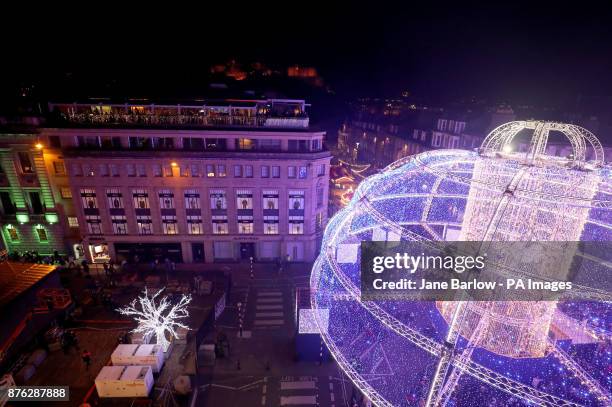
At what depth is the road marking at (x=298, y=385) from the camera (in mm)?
22191

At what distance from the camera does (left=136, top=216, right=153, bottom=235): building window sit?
35719mm

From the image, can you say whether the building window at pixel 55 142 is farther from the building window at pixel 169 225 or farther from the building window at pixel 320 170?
the building window at pixel 320 170

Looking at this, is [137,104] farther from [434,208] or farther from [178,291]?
[434,208]

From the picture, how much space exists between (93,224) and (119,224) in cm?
271

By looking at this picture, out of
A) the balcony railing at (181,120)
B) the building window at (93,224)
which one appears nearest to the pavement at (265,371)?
the building window at (93,224)

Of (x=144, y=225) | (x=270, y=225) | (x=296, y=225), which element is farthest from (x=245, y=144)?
(x=144, y=225)

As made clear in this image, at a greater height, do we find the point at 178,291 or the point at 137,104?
the point at 137,104

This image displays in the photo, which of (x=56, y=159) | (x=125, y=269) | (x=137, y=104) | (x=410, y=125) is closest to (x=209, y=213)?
(x=125, y=269)

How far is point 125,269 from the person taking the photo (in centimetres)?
3600

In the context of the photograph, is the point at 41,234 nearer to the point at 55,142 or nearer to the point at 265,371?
the point at 55,142

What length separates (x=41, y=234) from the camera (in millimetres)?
37625

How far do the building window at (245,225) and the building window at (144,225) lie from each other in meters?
9.52

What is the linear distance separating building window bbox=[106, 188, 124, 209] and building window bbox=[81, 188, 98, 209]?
1.41m

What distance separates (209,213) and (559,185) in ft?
100
